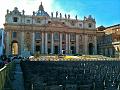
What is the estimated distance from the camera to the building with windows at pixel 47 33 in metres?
96.2

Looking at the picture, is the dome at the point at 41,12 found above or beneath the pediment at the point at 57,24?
above

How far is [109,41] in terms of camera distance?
108 metres

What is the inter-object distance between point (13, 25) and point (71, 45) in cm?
2443

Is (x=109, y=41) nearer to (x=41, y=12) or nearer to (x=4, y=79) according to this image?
(x=41, y=12)

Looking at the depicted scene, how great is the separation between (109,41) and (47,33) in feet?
84.5

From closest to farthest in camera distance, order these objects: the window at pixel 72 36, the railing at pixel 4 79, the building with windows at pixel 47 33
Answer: the railing at pixel 4 79, the building with windows at pixel 47 33, the window at pixel 72 36

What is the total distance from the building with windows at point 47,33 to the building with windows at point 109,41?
A: 408 centimetres

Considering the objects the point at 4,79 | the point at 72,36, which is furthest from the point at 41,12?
the point at 4,79

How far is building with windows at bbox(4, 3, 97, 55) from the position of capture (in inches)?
3787

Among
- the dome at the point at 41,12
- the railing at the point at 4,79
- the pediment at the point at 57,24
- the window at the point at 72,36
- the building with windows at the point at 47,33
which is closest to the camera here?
the railing at the point at 4,79

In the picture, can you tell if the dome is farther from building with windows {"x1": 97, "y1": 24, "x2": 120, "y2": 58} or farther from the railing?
the railing

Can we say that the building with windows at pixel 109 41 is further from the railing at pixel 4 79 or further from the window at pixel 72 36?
the railing at pixel 4 79

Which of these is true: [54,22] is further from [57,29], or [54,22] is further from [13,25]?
[13,25]

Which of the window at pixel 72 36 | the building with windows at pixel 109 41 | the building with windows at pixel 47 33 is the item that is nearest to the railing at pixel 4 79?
the building with windows at pixel 47 33
